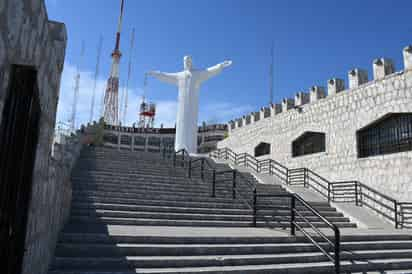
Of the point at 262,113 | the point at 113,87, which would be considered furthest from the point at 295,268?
the point at 113,87

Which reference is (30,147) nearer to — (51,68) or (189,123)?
(51,68)

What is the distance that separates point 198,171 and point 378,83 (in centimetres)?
746

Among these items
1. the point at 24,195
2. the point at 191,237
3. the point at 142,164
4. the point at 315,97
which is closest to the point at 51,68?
the point at 24,195

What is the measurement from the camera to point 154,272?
482cm

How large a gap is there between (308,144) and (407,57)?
592 centimetres

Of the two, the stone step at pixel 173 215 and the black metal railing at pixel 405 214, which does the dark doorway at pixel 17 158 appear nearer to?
the stone step at pixel 173 215

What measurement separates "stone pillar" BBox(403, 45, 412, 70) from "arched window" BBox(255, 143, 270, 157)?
9135mm

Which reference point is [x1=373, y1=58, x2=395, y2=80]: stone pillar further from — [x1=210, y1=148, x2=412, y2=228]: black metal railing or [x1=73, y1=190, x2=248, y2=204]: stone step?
[x1=73, y1=190, x2=248, y2=204]: stone step

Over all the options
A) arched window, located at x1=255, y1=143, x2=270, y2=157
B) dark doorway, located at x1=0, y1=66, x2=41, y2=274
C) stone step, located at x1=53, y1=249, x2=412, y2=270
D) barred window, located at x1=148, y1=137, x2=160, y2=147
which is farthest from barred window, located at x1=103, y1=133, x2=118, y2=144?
dark doorway, located at x1=0, y1=66, x2=41, y2=274

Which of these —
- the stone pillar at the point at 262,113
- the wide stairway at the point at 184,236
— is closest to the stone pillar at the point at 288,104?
the stone pillar at the point at 262,113

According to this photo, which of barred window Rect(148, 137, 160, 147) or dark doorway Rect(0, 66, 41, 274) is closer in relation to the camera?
dark doorway Rect(0, 66, 41, 274)

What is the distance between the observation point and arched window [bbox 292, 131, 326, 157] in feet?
49.3

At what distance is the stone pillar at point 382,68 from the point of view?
12.0 metres

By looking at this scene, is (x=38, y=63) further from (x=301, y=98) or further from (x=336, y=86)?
(x=301, y=98)
